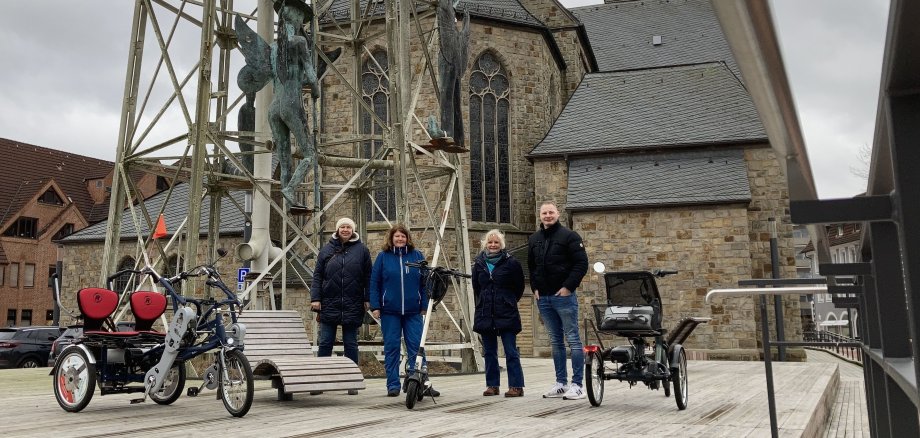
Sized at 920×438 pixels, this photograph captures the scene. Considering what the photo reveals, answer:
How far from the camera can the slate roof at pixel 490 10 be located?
82.9 feet

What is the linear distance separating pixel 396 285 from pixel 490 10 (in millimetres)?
19427

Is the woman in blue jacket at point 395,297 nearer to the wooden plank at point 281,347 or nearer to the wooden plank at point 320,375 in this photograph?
the wooden plank at point 320,375

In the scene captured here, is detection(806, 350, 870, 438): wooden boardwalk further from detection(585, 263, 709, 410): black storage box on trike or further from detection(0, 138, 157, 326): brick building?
detection(0, 138, 157, 326): brick building

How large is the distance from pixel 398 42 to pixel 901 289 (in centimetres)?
1093

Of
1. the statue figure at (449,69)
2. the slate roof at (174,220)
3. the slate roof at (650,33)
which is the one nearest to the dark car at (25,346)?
the slate roof at (174,220)

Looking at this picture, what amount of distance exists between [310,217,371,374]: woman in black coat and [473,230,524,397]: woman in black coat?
3.90 ft

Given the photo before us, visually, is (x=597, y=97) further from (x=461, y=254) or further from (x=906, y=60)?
(x=906, y=60)

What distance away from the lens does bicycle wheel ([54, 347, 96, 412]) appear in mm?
6648

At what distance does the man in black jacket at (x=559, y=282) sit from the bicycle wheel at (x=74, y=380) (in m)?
3.95

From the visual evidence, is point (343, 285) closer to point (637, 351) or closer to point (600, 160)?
point (637, 351)

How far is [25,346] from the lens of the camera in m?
23.7

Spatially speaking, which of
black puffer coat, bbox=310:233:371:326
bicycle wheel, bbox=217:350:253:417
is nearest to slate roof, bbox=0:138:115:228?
black puffer coat, bbox=310:233:371:326

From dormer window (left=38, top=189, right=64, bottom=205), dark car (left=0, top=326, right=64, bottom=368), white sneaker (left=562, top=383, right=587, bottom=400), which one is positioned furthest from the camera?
dormer window (left=38, top=189, right=64, bottom=205)

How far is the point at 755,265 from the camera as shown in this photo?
890 inches
